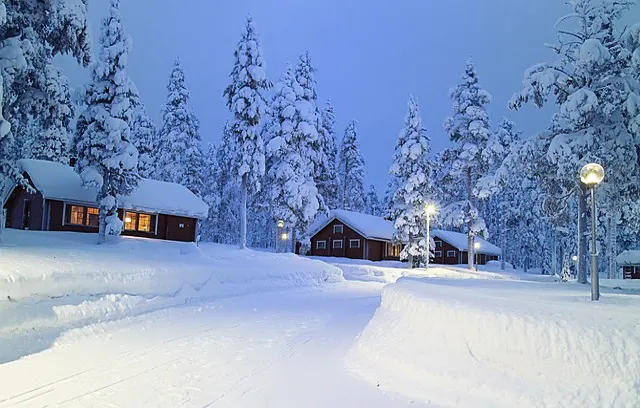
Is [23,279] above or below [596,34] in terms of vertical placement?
below

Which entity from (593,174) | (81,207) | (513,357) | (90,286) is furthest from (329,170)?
(513,357)

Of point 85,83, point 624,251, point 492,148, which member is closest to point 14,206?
point 85,83

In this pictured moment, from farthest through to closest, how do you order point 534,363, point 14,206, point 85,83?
→ point 14,206, point 85,83, point 534,363

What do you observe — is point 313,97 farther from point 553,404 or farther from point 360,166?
point 553,404

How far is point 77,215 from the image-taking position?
108ft

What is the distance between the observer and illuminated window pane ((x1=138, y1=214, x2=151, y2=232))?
36406mm

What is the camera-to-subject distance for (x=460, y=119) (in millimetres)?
38938

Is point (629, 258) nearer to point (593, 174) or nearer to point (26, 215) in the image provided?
point (593, 174)

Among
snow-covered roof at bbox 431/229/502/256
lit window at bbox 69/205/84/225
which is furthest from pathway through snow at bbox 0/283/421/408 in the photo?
snow-covered roof at bbox 431/229/502/256

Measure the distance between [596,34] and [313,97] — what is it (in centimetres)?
2721

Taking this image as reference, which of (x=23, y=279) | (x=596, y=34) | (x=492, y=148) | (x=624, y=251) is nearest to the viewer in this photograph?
(x=23, y=279)

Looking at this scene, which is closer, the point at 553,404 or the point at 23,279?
the point at 553,404

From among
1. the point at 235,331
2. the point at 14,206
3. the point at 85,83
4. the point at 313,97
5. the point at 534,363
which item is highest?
the point at 313,97

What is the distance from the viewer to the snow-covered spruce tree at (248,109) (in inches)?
1318
